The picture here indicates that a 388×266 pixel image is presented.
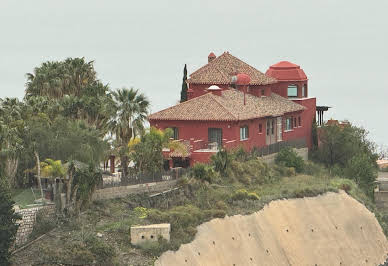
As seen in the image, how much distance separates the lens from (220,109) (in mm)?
85312

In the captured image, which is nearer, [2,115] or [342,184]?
[2,115]

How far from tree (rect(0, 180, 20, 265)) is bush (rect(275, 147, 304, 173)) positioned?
32.4m

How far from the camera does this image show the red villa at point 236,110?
84688mm

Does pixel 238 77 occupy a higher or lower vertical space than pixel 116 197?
higher

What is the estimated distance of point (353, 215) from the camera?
269ft

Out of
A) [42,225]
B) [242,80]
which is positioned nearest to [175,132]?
[242,80]

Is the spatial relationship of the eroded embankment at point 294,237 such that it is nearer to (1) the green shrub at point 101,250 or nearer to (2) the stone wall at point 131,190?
(1) the green shrub at point 101,250

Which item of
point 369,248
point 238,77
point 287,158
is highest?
point 238,77

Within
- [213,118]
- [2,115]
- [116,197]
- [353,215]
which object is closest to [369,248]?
[353,215]

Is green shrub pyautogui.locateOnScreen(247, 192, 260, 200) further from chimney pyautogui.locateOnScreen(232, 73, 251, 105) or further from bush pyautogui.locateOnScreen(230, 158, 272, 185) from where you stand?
chimney pyautogui.locateOnScreen(232, 73, 251, 105)

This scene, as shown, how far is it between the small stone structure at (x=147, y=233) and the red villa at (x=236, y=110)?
16349 millimetres

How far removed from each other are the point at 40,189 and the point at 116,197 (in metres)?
4.56

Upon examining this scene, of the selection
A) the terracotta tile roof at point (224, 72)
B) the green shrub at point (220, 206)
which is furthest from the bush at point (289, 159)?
the green shrub at point (220, 206)

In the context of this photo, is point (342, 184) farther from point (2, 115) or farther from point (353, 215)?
point (2, 115)
